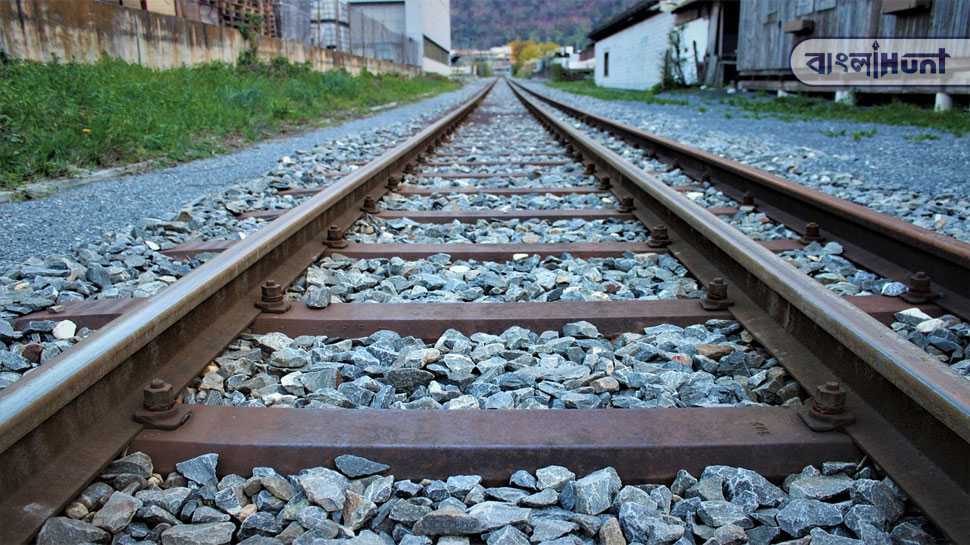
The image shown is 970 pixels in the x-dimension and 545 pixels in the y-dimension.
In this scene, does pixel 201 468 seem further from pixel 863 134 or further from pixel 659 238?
pixel 863 134

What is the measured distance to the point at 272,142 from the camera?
28.0 feet

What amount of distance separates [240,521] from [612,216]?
121 inches

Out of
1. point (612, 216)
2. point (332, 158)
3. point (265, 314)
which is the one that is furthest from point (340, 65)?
point (265, 314)

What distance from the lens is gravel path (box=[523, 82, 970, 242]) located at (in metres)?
4.45

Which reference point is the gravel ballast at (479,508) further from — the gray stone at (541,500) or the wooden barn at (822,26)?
the wooden barn at (822,26)

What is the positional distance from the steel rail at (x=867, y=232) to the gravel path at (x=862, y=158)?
→ 0.61 meters

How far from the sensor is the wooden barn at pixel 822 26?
11289 millimetres

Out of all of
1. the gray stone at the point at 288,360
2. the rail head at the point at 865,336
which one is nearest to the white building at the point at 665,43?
the rail head at the point at 865,336

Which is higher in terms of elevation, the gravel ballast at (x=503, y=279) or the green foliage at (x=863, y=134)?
the green foliage at (x=863, y=134)

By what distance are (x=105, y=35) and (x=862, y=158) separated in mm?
8971

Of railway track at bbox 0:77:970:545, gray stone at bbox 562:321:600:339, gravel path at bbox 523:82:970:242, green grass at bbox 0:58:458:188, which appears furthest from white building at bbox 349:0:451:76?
gray stone at bbox 562:321:600:339

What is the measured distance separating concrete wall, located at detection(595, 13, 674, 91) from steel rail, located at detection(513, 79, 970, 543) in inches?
985

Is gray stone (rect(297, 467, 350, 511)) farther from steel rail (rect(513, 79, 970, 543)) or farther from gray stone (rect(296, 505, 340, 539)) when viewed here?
steel rail (rect(513, 79, 970, 543))

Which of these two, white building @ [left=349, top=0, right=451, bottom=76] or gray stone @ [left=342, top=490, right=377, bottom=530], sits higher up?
white building @ [left=349, top=0, right=451, bottom=76]
